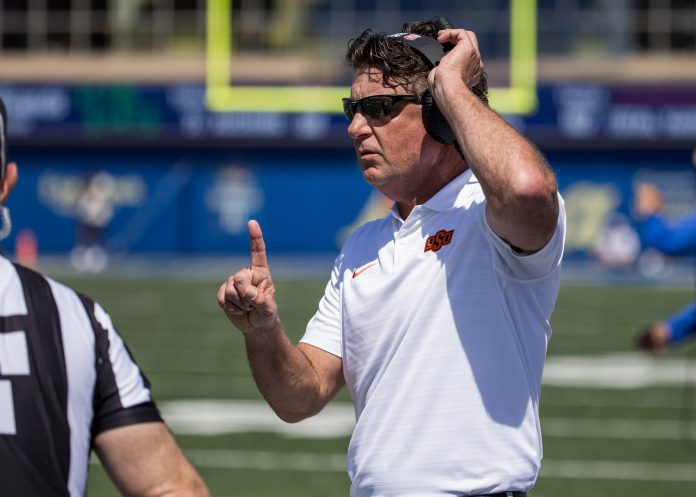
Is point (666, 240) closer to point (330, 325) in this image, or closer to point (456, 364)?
point (330, 325)

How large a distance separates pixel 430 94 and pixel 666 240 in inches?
185

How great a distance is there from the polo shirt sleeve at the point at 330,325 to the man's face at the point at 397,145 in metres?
0.28

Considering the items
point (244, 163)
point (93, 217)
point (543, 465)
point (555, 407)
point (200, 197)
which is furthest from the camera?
point (200, 197)

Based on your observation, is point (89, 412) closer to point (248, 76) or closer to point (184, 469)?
point (184, 469)

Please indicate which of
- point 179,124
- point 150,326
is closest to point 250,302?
point 150,326

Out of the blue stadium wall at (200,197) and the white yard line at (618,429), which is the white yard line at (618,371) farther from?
the blue stadium wall at (200,197)

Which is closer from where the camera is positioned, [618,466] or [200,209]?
[618,466]

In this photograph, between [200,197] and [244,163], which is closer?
[244,163]

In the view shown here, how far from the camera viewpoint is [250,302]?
10.2 ft

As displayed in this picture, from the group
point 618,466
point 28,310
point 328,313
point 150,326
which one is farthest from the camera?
point 150,326

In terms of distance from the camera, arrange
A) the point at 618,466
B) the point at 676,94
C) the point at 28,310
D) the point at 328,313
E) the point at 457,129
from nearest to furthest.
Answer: the point at 28,310 < the point at 457,129 < the point at 328,313 < the point at 618,466 < the point at 676,94

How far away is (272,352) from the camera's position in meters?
3.25

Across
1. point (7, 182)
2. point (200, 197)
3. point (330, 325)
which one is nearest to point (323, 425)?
point (330, 325)

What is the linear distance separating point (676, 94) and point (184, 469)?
2882 cm
